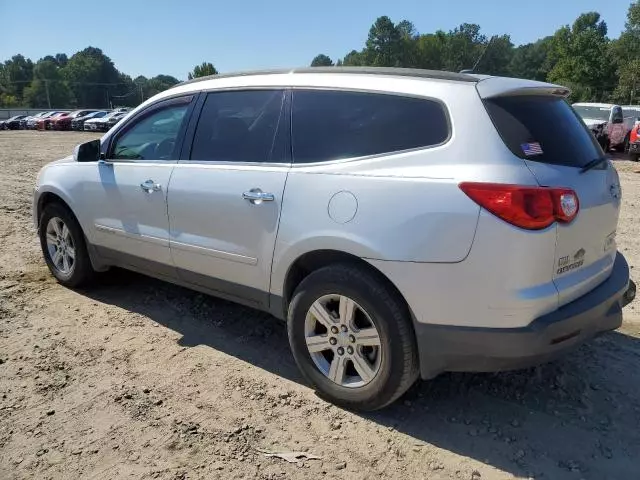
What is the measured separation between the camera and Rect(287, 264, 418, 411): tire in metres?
2.88

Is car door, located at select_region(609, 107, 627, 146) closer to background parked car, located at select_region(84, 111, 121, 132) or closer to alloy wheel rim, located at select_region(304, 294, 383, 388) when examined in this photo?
alloy wheel rim, located at select_region(304, 294, 383, 388)

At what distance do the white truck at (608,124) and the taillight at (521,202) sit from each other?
53.3ft

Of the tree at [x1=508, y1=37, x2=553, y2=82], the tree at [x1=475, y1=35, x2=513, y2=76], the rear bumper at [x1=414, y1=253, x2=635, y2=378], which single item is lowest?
the rear bumper at [x1=414, y1=253, x2=635, y2=378]

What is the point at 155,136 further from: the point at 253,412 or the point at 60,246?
the point at 253,412

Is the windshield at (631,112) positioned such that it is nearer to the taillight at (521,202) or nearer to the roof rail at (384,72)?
the roof rail at (384,72)

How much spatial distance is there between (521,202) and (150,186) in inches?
105

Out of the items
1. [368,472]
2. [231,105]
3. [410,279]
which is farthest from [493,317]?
[231,105]

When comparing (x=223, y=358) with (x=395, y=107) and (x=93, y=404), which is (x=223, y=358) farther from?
(x=395, y=107)

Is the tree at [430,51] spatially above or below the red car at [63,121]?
above

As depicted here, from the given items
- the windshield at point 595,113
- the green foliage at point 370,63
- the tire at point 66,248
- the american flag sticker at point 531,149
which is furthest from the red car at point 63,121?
the american flag sticker at point 531,149

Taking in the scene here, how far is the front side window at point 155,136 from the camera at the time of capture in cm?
409

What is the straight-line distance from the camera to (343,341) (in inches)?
123

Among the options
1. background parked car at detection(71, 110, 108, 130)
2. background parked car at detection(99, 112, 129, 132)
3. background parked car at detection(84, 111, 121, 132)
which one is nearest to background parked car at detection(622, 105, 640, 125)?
background parked car at detection(99, 112, 129, 132)

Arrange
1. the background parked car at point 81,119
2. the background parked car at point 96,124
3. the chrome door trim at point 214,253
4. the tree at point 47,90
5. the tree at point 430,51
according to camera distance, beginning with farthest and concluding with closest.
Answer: the tree at point 430,51 → the tree at point 47,90 → the background parked car at point 81,119 → the background parked car at point 96,124 → the chrome door trim at point 214,253
